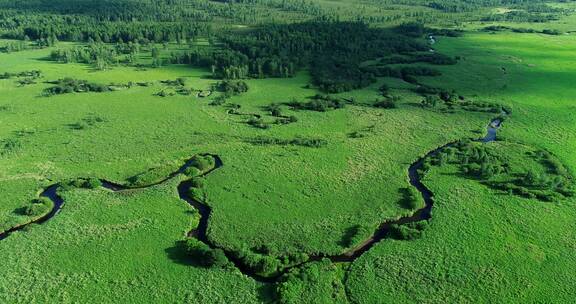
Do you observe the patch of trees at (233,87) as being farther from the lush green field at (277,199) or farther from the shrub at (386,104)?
the shrub at (386,104)

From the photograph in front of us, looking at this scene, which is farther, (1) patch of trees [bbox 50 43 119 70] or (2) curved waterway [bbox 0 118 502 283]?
(1) patch of trees [bbox 50 43 119 70]

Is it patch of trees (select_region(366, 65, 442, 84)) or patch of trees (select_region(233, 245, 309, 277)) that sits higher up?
patch of trees (select_region(366, 65, 442, 84))

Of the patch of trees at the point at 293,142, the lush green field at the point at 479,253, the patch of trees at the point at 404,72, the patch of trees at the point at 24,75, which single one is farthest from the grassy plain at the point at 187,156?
the patch of trees at the point at 404,72

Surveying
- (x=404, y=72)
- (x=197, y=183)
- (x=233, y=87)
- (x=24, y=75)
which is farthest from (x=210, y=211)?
(x=24, y=75)

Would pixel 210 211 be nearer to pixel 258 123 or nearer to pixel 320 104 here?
pixel 258 123

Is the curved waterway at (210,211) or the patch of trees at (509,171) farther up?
the patch of trees at (509,171)

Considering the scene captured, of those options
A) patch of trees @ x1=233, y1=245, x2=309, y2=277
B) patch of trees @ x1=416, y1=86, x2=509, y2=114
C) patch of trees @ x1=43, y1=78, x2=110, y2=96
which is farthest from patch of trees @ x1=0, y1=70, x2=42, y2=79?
patch of trees @ x1=416, y1=86, x2=509, y2=114

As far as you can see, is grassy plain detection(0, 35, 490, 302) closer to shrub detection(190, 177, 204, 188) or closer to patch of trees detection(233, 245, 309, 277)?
patch of trees detection(233, 245, 309, 277)

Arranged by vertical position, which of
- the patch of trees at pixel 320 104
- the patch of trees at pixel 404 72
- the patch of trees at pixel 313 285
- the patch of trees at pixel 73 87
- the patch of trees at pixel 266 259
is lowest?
the patch of trees at pixel 313 285
